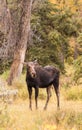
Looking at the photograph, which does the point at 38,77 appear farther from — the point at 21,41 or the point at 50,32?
the point at 50,32

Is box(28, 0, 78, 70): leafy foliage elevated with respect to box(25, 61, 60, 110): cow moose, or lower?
lower

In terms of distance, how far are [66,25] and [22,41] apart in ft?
24.3

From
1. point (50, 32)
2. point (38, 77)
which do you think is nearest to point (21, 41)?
point (50, 32)

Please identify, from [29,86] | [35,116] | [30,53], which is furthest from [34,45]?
[35,116]

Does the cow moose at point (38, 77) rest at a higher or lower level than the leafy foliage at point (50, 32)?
higher

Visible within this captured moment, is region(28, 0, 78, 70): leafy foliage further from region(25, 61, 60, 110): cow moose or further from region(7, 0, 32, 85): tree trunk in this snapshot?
region(25, 61, 60, 110): cow moose

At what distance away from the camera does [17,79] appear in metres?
21.8

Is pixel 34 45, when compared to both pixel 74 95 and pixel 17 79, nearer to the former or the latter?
pixel 17 79

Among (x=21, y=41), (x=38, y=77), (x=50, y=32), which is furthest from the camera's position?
(x=50, y=32)

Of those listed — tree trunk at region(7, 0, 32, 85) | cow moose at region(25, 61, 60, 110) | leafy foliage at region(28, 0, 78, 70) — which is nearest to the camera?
cow moose at region(25, 61, 60, 110)

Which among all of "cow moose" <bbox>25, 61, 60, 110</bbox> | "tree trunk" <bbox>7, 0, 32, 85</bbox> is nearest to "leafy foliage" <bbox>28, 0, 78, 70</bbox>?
"tree trunk" <bbox>7, 0, 32, 85</bbox>

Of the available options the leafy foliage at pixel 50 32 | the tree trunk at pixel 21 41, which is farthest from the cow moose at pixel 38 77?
the leafy foliage at pixel 50 32

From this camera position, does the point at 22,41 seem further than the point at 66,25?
No

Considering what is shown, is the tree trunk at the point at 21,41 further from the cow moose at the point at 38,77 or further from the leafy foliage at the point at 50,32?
the cow moose at the point at 38,77
